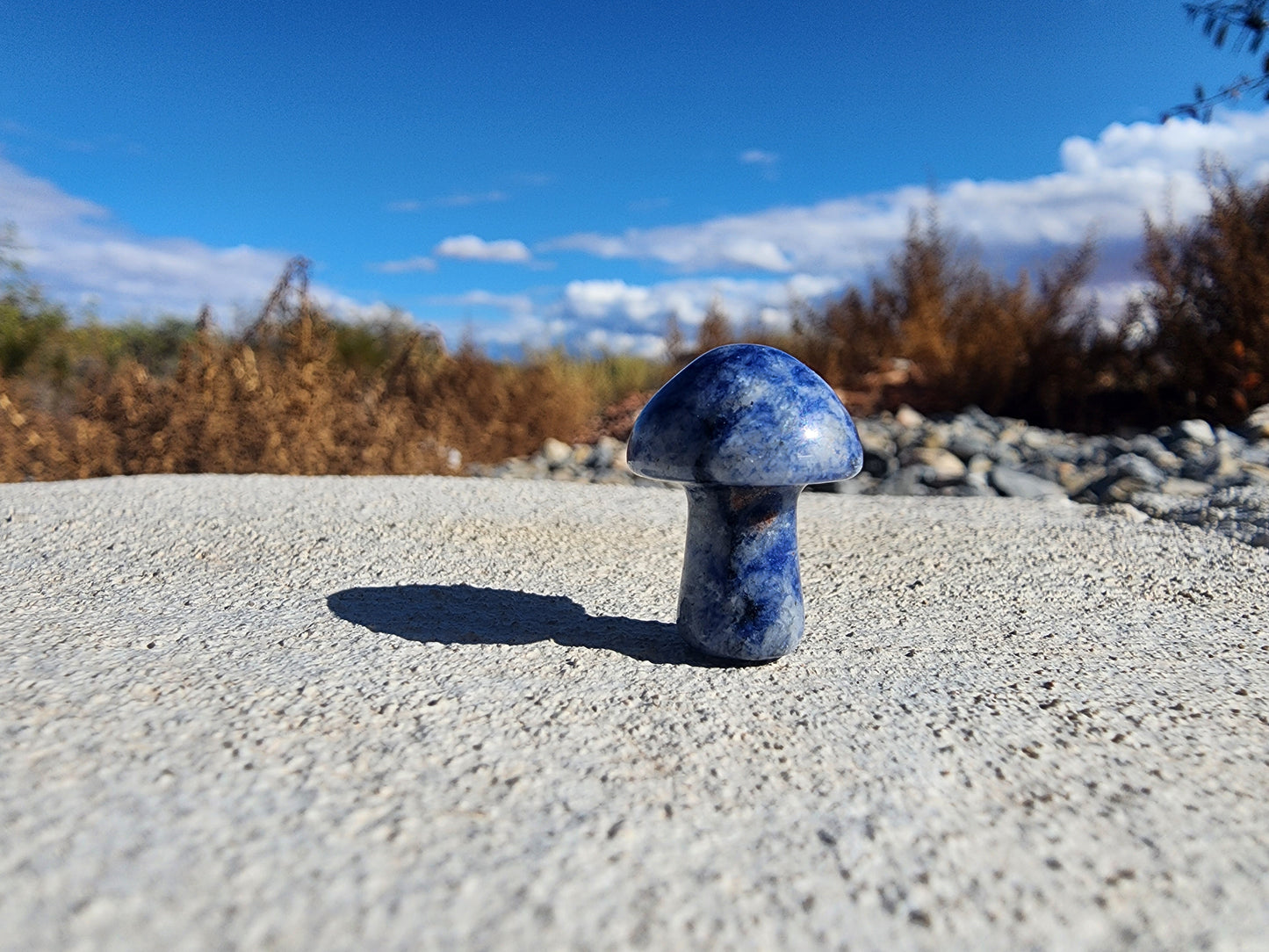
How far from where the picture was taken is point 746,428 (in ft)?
6.38

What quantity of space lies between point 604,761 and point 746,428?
802 millimetres

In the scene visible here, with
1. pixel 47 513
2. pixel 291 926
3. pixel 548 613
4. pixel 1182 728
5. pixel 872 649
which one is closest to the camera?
pixel 291 926

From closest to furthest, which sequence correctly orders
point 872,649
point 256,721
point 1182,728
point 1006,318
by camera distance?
point 256,721
point 1182,728
point 872,649
point 1006,318

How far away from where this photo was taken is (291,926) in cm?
115

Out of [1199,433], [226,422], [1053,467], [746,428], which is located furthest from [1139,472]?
[226,422]

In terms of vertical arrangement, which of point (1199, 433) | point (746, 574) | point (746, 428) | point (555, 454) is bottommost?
point (746, 574)

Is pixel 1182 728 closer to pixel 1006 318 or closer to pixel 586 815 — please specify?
pixel 586 815

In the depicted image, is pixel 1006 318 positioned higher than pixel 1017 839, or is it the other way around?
pixel 1006 318

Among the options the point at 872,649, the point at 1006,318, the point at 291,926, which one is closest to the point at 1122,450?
the point at 1006,318

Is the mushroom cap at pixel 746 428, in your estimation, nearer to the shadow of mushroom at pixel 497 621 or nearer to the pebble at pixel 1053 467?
the shadow of mushroom at pixel 497 621

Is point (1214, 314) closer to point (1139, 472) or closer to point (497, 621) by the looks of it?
point (1139, 472)

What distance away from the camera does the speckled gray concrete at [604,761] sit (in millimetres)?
1210

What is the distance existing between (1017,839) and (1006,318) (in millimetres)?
8861

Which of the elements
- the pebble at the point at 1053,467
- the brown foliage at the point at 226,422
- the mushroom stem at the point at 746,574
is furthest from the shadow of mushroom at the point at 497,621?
the brown foliage at the point at 226,422
